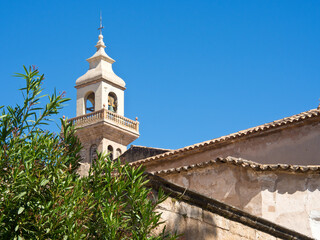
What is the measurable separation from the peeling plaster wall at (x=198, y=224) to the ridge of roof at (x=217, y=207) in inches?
2.3

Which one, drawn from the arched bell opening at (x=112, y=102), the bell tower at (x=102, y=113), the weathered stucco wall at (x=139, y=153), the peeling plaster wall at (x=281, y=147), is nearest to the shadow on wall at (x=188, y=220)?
the peeling plaster wall at (x=281, y=147)

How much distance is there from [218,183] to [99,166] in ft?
22.2

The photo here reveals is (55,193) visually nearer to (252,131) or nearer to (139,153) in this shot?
(252,131)

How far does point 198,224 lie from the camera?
9.63m

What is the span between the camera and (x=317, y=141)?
1792cm

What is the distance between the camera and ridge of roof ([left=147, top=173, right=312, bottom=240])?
9.02m

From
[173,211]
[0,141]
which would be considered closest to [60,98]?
[0,141]

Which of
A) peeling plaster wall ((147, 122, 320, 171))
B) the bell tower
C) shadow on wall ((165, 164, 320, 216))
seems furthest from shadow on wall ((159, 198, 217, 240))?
the bell tower

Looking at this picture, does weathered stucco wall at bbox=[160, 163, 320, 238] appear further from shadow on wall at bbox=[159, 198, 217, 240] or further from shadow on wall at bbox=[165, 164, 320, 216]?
shadow on wall at bbox=[159, 198, 217, 240]

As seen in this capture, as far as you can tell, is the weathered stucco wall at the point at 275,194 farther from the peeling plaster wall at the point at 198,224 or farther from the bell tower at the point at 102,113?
the bell tower at the point at 102,113

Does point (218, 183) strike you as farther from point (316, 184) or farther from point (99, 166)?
point (99, 166)

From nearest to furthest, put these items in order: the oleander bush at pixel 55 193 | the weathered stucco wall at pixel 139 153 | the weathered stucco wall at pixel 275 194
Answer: the oleander bush at pixel 55 193, the weathered stucco wall at pixel 275 194, the weathered stucco wall at pixel 139 153

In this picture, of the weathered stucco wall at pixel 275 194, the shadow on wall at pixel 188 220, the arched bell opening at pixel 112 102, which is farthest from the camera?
the arched bell opening at pixel 112 102

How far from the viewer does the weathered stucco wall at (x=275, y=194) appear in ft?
47.2
